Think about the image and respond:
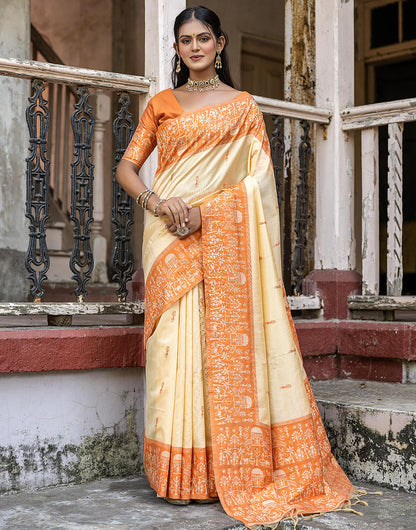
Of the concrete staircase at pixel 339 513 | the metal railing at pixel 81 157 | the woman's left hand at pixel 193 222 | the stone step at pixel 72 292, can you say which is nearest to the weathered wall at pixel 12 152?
the stone step at pixel 72 292

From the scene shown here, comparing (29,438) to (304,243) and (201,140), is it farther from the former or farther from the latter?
(304,243)

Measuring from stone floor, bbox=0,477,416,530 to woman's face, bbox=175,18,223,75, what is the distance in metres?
1.71

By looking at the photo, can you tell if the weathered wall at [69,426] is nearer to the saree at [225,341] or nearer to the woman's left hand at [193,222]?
the saree at [225,341]

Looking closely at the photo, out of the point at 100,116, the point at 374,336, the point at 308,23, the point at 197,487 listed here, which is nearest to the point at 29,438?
the point at 197,487

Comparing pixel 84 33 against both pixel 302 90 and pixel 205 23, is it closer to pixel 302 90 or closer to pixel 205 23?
pixel 302 90

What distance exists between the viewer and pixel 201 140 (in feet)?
9.66

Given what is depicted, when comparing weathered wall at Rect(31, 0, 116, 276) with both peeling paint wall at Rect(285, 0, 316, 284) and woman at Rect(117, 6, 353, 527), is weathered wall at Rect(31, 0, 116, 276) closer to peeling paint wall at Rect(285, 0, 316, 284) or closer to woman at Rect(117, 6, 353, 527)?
peeling paint wall at Rect(285, 0, 316, 284)

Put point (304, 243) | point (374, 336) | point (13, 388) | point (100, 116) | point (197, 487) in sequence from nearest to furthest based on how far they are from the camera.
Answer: point (197, 487), point (13, 388), point (374, 336), point (304, 243), point (100, 116)

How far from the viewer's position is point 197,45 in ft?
9.70

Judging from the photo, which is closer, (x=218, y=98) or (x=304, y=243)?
(x=218, y=98)

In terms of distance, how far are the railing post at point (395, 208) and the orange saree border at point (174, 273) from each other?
1.58 m

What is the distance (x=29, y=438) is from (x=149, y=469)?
0.62m

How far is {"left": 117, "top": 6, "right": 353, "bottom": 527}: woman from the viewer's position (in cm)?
283

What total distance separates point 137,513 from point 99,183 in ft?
15.2
